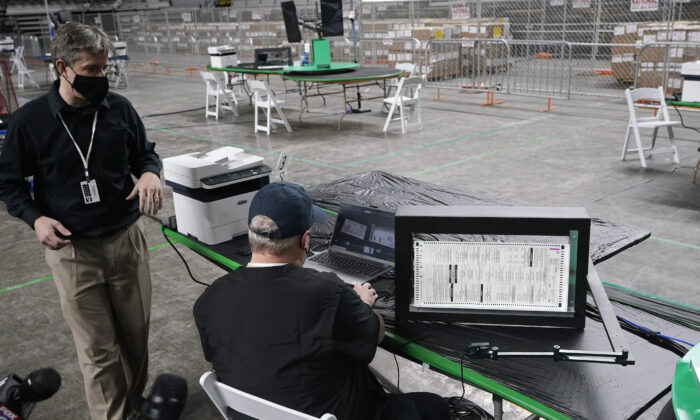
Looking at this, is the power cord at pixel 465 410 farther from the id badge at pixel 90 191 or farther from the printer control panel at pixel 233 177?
the id badge at pixel 90 191

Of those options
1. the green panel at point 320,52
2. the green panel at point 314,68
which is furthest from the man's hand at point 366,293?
the green panel at point 320,52

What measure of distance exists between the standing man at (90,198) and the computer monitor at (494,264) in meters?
1.20

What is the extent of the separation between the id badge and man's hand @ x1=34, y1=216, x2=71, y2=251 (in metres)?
0.15

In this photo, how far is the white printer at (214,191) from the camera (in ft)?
9.62

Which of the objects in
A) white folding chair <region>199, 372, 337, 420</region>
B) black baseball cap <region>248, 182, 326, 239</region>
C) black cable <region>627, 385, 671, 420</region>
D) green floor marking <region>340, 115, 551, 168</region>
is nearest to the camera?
white folding chair <region>199, 372, 337, 420</region>

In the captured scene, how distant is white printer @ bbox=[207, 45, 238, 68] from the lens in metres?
10.9

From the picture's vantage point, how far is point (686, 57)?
1002 cm

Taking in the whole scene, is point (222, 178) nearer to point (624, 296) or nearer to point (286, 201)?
point (286, 201)

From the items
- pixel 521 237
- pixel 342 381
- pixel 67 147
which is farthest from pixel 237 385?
pixel 67 147

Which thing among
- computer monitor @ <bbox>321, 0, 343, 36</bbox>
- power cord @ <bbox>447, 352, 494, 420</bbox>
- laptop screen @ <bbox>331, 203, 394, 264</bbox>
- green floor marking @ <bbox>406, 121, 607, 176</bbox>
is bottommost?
power cord @ <bbox>447, 352, 494, 420</bbox>

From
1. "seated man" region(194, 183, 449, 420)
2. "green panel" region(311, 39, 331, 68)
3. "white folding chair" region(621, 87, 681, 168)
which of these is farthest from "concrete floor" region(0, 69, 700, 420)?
"seated man" region(194, 183, 449, 420)

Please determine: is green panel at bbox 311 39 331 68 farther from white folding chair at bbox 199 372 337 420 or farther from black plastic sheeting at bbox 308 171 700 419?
white folding chair at bbox 199 372 337 420

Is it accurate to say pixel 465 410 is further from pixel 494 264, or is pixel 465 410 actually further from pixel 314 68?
pixel 314 68

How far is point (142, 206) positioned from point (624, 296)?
6.89 ft
